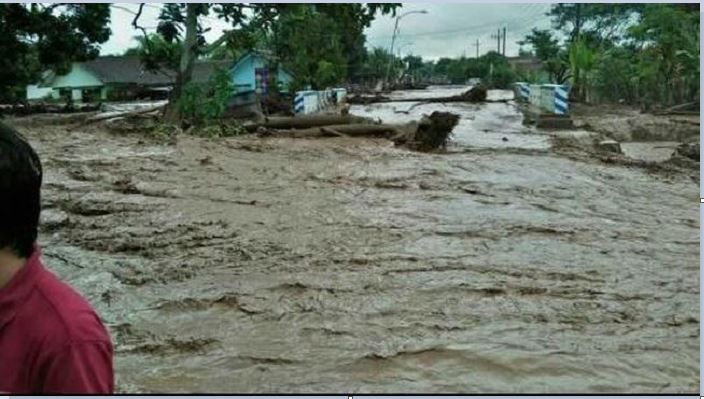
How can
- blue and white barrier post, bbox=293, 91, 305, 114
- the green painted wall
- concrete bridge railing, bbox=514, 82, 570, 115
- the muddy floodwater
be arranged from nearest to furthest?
the muddy floodwater → concrete bridge railing, bbox=514, 82, 570, 115 → blue and white barrier post, bbox=293, 91, 305, 114 → the green painted wall

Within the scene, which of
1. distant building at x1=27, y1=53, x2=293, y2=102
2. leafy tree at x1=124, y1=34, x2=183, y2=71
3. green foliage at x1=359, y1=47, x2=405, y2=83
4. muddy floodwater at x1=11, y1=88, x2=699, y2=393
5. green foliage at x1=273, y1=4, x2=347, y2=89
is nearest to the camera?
muddy floodwater at x1=11, y1=88, x2=699, y2=393

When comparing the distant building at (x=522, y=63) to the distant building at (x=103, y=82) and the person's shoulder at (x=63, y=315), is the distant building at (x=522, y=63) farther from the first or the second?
the person's shoulder at (x=63, y=315)

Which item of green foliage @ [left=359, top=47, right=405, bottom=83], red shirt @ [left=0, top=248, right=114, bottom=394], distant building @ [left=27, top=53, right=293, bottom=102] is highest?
green foliage @ [left=359, top=47, right=405, bottom=83]

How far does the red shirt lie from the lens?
99cm

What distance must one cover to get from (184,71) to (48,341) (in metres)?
13.0

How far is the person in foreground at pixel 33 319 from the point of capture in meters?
0.99

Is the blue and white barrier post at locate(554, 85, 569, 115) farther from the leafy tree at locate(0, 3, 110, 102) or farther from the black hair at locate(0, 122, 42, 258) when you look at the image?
the black hair at locate(0, 122, 42, 258)

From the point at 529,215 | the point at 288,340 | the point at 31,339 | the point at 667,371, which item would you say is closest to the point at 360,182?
the point at 529,215

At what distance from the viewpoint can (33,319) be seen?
1.00 meters

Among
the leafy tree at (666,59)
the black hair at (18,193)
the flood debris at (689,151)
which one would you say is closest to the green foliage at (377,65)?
the leafy tree at (666,59)

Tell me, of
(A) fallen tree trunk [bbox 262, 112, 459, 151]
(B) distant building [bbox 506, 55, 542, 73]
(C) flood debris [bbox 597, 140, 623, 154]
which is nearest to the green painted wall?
(A) fallen tree trunk [bbox 262, 112, 459, 151]

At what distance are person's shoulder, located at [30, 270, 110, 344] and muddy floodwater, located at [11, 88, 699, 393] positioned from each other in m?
1.91

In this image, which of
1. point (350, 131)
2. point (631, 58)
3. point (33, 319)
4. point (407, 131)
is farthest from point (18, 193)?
point (631, 58)

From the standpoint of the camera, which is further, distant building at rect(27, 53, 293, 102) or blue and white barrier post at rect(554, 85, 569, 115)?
distant building at rect(27, 53, 293, 102)
